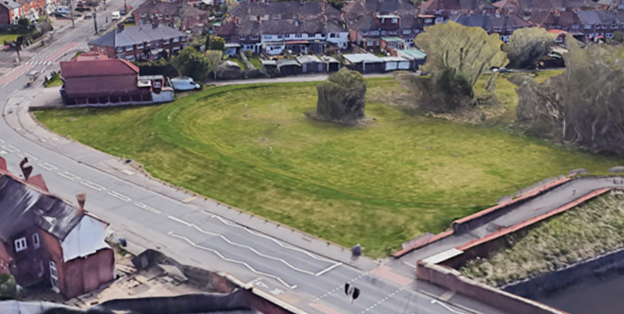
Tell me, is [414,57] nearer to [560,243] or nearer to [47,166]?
[560,243]

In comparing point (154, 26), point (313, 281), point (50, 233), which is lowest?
point (313, 281)

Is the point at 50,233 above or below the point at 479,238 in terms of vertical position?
above

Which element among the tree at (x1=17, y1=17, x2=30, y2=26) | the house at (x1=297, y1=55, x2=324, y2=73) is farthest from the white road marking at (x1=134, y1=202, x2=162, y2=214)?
the tree at (x1=17, y1=17, x2=30, y2=26)

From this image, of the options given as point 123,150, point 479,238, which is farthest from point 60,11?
point 479,238

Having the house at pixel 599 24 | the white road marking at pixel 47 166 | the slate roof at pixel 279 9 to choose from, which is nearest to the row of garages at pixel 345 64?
the slate roof at pixel 279 9

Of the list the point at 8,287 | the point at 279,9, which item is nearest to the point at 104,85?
the point at 8,287

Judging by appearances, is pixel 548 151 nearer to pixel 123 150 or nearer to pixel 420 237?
pixel 420 237

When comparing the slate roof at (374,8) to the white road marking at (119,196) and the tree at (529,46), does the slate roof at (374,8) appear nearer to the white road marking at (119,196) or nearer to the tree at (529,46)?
the tree at (529,46)
